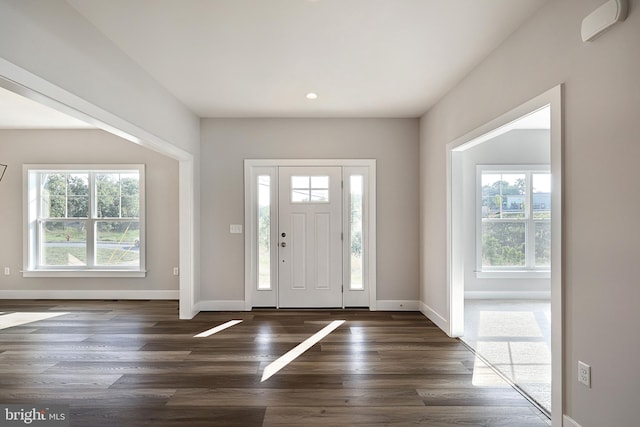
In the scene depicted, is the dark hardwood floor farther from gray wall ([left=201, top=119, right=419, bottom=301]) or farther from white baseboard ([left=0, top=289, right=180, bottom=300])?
white baseboard ([left=0, top=289, right=180, bottom=300])

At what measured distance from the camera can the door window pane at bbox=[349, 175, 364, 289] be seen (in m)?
5.12

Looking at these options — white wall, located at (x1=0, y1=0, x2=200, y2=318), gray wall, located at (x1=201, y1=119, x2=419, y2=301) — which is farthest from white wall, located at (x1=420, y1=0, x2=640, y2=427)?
white wall, located at (x1=0, y1=0, x2=200, y2=318)

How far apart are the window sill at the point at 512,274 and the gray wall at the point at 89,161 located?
500 cm

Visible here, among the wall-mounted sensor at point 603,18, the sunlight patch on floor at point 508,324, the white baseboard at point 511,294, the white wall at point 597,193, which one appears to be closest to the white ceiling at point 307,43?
the white wall at point 597,193

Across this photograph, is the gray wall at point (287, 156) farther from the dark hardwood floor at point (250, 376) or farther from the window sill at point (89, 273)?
the window sill at point (89, 273)

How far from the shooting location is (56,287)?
18.6 feet

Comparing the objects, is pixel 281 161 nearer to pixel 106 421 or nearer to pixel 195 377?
pixel 195 377

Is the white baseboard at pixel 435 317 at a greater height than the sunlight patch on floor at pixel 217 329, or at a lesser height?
greater

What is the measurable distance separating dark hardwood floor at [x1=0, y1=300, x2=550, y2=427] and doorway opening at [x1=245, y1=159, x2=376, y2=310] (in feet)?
1.99

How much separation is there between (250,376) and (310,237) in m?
2.40

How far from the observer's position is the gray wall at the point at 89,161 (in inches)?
223

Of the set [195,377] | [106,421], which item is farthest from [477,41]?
[106,421]

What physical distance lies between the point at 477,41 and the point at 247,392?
323cm

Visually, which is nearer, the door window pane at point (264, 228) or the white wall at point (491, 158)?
→ the door window pane at point (264, 228)
